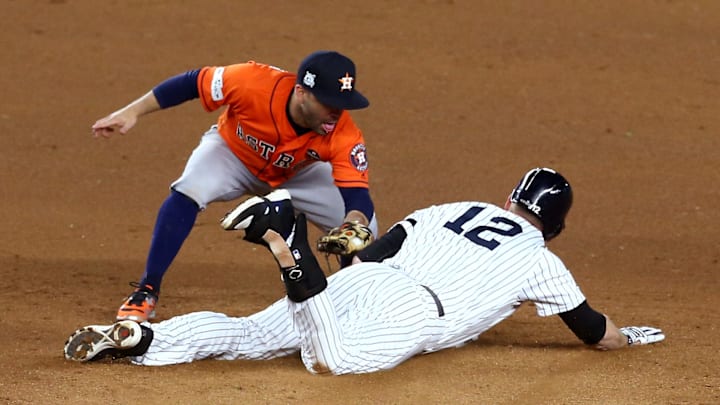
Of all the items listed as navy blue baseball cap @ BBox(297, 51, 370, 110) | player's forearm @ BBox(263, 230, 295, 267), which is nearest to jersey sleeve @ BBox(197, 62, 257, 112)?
navy blue baseball cap @ BBox(297, 51, 370, 110)

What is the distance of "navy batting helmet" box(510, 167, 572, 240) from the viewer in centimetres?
523

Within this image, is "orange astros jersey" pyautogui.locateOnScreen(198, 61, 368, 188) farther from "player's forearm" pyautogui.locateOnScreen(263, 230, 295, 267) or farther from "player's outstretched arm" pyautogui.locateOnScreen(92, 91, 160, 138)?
"player's forearm" pyautogui.locateOnScreen(263, 230, 295, 267)

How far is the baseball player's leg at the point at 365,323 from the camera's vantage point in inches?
183

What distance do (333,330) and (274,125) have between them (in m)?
1.40

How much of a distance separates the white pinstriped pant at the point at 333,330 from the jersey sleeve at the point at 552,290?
17.7 inches

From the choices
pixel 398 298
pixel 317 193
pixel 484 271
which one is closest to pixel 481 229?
pixel 484 271

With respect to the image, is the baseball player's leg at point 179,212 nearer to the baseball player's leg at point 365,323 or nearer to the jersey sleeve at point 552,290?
the baseball player's leg at point 365,323

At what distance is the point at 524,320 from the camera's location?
6.05m

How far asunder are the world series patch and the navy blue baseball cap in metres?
0.33

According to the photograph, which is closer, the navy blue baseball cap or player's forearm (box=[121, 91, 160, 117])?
the navy blue baseball cap

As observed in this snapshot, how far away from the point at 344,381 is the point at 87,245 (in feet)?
10.9

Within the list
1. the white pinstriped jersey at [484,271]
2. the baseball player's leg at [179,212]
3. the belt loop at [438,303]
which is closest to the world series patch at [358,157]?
the white pinstriped jersey at [484,271]

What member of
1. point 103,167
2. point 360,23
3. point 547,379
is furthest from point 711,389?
point 360,23

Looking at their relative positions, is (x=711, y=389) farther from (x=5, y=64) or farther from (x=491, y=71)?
(x=5, y=64)
